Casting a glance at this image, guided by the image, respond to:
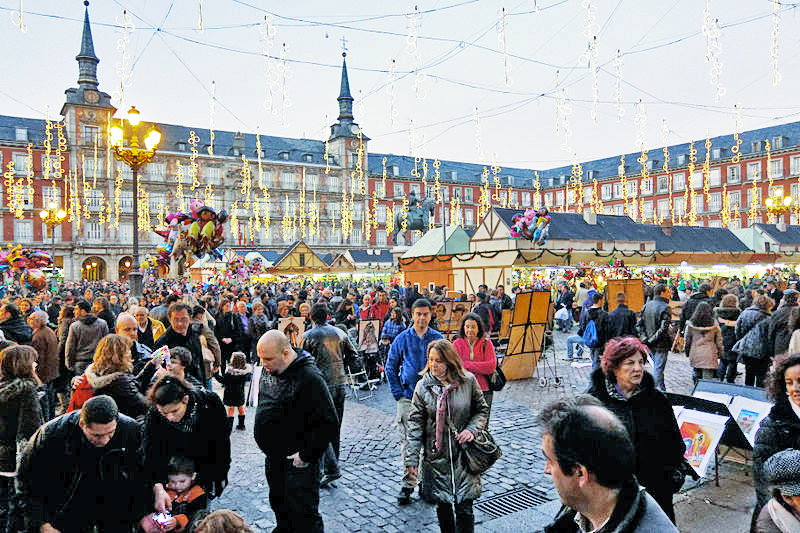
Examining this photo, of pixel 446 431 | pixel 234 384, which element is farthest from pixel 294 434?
pixel 234 384

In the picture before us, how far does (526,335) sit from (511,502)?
4.78 m

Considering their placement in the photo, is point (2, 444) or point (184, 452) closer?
point (184, 452)

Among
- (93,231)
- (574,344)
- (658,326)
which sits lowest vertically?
(574,344)

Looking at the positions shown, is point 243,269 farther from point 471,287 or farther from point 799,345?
point 799,345

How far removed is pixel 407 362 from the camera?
4.72m

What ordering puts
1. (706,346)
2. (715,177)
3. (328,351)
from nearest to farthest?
(328,351) < (706,346) < (715,177)

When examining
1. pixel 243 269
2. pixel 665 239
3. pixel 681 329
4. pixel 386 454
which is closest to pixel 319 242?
pixel 243 269

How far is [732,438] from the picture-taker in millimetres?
4832

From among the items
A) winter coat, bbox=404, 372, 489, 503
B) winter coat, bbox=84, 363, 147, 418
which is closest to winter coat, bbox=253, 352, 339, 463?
winter coat, bbox=404, 372, 489, 503

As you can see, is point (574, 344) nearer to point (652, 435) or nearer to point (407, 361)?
point (407, 361)

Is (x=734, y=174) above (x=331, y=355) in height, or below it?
above

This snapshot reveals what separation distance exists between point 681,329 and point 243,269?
1770 centimetres

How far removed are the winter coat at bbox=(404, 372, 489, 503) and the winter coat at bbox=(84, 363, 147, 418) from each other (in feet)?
5.78

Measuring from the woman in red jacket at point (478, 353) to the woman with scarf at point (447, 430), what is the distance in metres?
1.09
